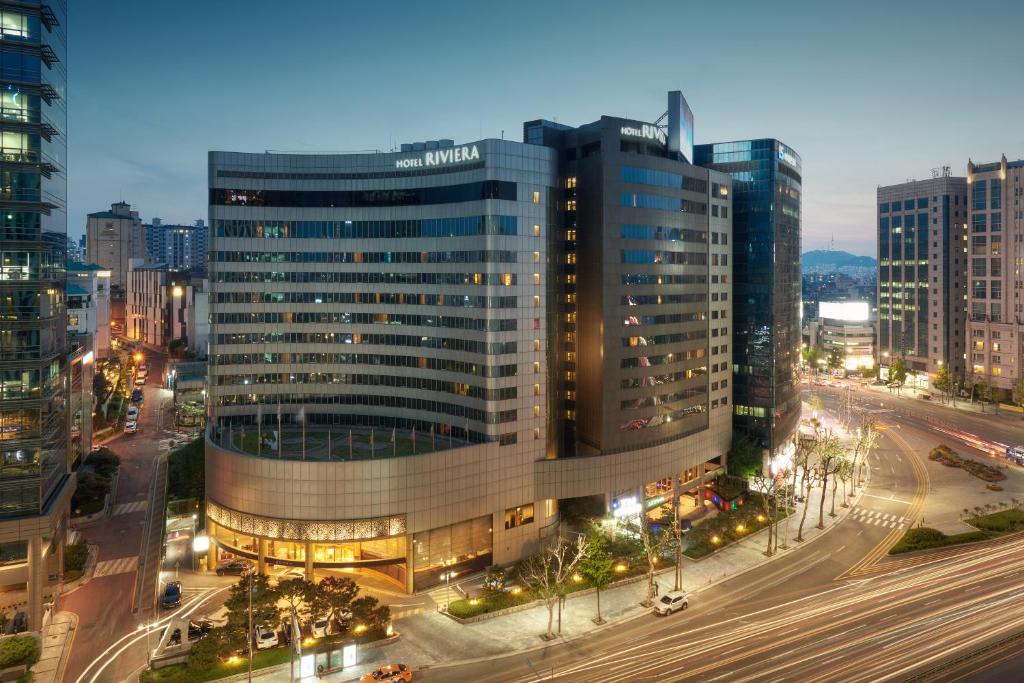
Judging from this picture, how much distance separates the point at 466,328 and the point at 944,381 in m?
169

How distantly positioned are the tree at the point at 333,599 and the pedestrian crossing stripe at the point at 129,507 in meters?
55.4

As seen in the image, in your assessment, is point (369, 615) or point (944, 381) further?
point (944, 381)

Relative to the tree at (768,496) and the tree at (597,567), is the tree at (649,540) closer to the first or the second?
the tree at (597,567)

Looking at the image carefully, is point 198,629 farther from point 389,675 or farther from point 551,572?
point 551,572

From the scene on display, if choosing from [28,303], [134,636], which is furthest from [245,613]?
[28,303]

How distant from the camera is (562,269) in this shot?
95.1 meters

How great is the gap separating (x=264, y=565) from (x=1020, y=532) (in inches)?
4017

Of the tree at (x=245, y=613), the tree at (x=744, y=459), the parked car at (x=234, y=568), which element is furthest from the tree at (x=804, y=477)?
the parked car at (x=234, y=568)

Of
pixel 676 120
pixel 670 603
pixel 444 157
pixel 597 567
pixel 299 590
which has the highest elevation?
pixel 676 120

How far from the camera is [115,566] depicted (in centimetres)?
7900

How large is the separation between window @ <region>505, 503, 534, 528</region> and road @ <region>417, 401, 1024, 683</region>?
22.8 metres

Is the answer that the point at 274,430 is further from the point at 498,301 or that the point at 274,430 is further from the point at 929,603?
the point at 929,603

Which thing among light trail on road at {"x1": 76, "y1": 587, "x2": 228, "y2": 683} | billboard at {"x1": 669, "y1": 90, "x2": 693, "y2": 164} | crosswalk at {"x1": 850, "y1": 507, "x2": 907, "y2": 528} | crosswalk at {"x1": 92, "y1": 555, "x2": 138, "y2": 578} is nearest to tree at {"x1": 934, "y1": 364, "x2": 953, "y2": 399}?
crosswalk at {"x1": 850, "y1": 507, "x2": 907, "y2": 528}

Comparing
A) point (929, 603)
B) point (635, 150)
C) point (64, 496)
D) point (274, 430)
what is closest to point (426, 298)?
point (274, 430)
